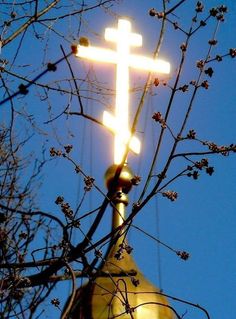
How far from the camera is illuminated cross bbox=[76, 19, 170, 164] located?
12.8 feet

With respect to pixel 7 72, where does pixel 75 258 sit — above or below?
below

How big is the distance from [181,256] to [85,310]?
8.35 metres

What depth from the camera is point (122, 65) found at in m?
5.95

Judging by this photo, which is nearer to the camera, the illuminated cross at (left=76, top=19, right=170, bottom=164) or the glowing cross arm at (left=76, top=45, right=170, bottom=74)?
the illuminated cross at (left=76, top=19, right=170, bottom=164)

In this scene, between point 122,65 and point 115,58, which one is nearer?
point 122,65

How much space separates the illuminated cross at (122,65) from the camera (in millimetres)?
3916

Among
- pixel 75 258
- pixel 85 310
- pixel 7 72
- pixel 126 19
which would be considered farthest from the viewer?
pixel 85 310

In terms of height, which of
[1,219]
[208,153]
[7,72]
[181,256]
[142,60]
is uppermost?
[142,60]

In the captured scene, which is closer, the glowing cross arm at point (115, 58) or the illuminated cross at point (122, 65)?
the illuminated cross at point (122, 65)

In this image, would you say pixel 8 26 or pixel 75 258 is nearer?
pixel 75 258

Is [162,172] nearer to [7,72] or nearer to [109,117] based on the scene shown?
[7,72]

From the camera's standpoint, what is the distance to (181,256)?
329 centimetres

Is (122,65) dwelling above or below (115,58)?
below

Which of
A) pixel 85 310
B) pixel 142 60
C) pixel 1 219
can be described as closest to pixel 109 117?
pixel 142 60
